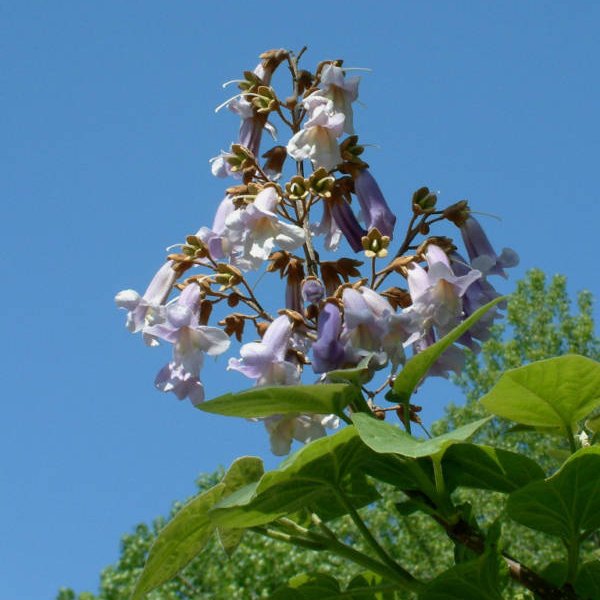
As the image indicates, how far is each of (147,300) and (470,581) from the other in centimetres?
86

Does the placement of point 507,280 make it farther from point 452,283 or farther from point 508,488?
point 508,488

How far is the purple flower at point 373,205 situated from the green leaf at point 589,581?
74 centimetres

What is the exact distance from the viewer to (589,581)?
1608 mm

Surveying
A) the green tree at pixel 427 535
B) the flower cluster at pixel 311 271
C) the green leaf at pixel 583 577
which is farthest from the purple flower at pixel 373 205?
the green tree at pixel 427 535

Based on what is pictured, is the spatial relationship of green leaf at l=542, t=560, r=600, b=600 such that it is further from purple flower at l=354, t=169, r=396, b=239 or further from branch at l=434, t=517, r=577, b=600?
purple flower at l=354, t=169, r=396, b=239

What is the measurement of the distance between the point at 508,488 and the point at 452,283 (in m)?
0.38

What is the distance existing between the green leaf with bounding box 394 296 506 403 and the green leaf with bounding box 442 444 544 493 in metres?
0.11

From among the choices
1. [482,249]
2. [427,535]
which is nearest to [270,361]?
[482,249]

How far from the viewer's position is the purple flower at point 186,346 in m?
1.83

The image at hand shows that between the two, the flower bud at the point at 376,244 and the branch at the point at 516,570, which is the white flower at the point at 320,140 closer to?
the flower bud at the point at 376,244

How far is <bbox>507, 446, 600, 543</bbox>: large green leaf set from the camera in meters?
1.40

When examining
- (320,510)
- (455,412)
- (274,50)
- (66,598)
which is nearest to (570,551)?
(320,510)

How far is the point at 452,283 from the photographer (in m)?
1.75

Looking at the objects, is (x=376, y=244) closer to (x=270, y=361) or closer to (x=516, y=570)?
(x=270, y=361)
